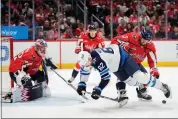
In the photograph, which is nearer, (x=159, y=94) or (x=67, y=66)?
(x=159, y=94)

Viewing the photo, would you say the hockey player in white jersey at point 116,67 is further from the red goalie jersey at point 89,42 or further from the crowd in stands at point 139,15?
the crowd in stands at point 139,15

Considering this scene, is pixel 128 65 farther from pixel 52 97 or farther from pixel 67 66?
pixel 67 66

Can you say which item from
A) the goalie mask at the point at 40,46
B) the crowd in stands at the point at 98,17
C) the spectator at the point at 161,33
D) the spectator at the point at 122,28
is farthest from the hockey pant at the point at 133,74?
the spectator at the point at 161,33

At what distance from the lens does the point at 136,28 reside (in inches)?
412

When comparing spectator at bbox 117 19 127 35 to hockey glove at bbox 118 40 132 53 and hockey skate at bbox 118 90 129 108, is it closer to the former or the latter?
hockey glove at bbox 118 40 132 53

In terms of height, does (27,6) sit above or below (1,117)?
above

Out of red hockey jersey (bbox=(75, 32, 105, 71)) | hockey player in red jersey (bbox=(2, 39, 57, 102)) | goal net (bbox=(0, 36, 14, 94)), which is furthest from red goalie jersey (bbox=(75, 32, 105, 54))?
hockey player in red jersey (bbox=(2, 39, 57, 102))

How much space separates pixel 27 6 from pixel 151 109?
266 inches

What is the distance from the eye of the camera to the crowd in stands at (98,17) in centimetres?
1045

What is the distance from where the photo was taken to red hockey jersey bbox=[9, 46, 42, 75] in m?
5.32

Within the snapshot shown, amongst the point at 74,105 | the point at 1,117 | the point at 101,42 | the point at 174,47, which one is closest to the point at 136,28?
the point at 174,47

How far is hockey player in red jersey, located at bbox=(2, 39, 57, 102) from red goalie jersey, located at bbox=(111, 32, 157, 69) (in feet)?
3.27

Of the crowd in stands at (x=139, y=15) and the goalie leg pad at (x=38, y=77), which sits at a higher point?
the crowd in stands at (x=139, y=15)

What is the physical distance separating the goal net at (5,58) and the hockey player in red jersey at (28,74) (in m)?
0.56
